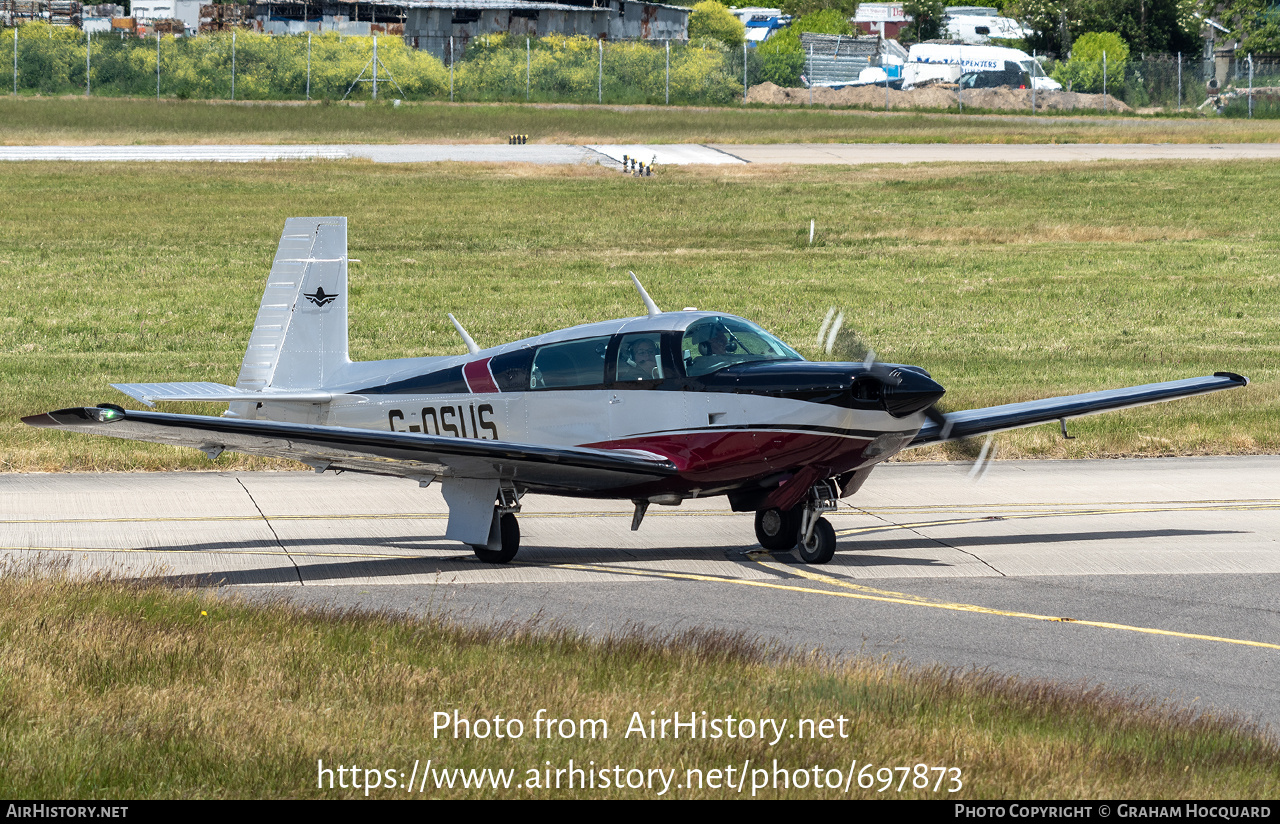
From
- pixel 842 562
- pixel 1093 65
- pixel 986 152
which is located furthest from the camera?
pixel 1093 65

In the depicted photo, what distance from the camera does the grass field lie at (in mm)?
57750

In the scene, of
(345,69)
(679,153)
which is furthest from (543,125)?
(345,69)

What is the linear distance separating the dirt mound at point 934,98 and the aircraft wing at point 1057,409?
2377 inches

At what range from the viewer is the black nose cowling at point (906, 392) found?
11477 millimetres

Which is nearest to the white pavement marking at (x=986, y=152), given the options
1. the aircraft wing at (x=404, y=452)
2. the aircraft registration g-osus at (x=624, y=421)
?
the aircraft registration g-osus at (x=624, y=421)

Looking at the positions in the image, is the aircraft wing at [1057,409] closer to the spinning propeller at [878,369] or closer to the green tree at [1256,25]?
the spinning propeller at [878,369]

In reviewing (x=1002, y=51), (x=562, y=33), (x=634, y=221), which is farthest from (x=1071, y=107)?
(x=634, y=221)

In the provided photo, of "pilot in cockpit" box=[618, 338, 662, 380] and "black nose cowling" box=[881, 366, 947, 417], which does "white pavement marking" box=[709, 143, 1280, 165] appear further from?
"black nose cowling" box=[881, 366, 947, 417]

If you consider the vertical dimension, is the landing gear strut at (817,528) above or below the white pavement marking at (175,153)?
below

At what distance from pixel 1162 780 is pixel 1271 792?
0.49 meters

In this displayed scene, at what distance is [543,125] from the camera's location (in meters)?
61.7

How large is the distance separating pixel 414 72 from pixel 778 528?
61.7m

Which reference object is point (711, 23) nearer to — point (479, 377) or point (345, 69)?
point (345, 69)

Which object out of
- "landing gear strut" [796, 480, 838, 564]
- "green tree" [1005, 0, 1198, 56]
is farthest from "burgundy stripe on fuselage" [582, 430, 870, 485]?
"green tree" [1005, 0, 1198, 56]
